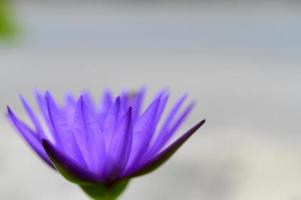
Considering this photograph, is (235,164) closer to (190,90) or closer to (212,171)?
(212,171)

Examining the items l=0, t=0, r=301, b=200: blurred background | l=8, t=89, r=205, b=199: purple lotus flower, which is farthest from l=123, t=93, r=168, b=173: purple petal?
l=0, t=0, r=301, b=200: blurred background

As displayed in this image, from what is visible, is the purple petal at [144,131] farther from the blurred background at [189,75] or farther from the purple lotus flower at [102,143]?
the blurred background at [189,75]

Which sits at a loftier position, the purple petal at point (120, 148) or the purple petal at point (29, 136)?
the purple petal at point (120, 148)

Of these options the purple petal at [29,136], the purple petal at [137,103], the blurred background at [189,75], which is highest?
the blurred background at [189,75]

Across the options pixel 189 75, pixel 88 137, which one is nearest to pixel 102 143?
pixel 88 137

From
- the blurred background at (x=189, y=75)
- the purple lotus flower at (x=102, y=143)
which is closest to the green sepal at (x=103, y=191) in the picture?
the purple lotus flower at (x=102, y=143)

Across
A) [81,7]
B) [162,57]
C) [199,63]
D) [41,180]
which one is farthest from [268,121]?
[81,7]

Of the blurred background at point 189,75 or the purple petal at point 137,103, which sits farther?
the blurred background at point 189,75
